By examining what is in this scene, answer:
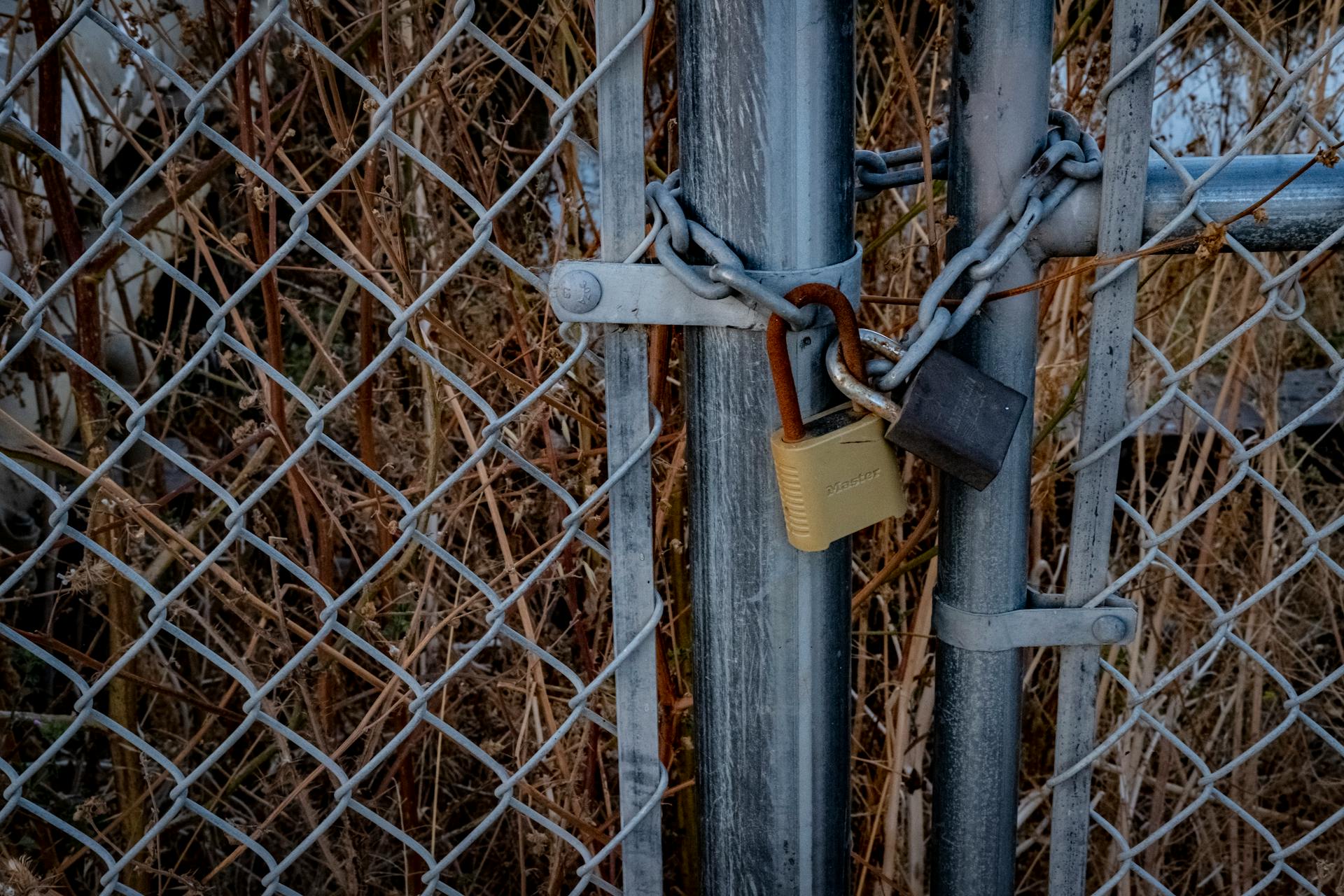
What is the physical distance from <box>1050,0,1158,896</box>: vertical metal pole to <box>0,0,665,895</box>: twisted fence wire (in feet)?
1.29

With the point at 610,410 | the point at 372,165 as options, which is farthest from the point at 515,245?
the point at 610,410

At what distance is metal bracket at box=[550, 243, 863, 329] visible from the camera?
2.81 ft

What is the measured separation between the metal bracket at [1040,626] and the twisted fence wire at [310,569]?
0.28 m

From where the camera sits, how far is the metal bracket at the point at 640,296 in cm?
86

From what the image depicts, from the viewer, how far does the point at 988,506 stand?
0.97 meters

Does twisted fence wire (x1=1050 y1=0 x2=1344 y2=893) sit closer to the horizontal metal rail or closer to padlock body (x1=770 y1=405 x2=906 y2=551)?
the horizontal metal rail

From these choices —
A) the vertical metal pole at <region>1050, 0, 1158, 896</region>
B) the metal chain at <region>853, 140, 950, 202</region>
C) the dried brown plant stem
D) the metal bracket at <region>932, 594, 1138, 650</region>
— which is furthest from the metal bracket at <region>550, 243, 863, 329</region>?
the dried brown plant stem

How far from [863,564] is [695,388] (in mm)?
1026

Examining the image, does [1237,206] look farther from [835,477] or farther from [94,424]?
[94,424]

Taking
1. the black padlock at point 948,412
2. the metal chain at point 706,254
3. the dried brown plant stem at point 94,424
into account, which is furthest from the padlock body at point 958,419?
the dried brown plant stem at point 94,424

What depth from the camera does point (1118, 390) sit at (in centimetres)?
97

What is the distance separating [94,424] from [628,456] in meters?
0.94

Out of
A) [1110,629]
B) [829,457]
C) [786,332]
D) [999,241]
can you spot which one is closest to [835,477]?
[829,457]

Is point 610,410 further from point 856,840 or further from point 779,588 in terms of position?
point 856,840
